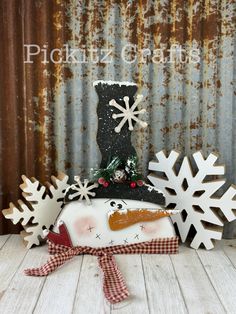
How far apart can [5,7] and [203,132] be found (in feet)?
4.68

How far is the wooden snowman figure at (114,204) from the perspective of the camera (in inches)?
96.8

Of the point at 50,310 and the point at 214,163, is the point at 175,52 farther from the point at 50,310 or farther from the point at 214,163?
the point at 50,310

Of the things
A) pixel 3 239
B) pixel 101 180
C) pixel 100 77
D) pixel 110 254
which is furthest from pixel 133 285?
pixel 100 77

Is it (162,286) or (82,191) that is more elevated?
(82,191)

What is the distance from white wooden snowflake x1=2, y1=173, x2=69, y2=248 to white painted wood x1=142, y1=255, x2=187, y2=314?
1.97ft

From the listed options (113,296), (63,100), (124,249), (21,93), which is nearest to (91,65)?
(63,100)

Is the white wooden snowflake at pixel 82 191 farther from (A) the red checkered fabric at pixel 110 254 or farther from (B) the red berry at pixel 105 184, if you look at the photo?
(A) the red checkered fabric at pixel 110 254

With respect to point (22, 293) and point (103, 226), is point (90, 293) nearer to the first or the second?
point (22, 293)

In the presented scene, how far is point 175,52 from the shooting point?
2744 mm

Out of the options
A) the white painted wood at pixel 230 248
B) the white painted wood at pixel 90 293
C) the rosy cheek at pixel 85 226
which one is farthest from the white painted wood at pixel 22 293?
the white painted wood at pixel 230 248

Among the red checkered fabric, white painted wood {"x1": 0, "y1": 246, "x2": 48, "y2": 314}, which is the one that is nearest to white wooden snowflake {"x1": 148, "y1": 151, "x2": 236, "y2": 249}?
the red checkered fabric

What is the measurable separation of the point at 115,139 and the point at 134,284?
85 cm

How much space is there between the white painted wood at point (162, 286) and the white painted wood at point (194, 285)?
30mm

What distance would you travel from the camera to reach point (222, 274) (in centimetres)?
216
